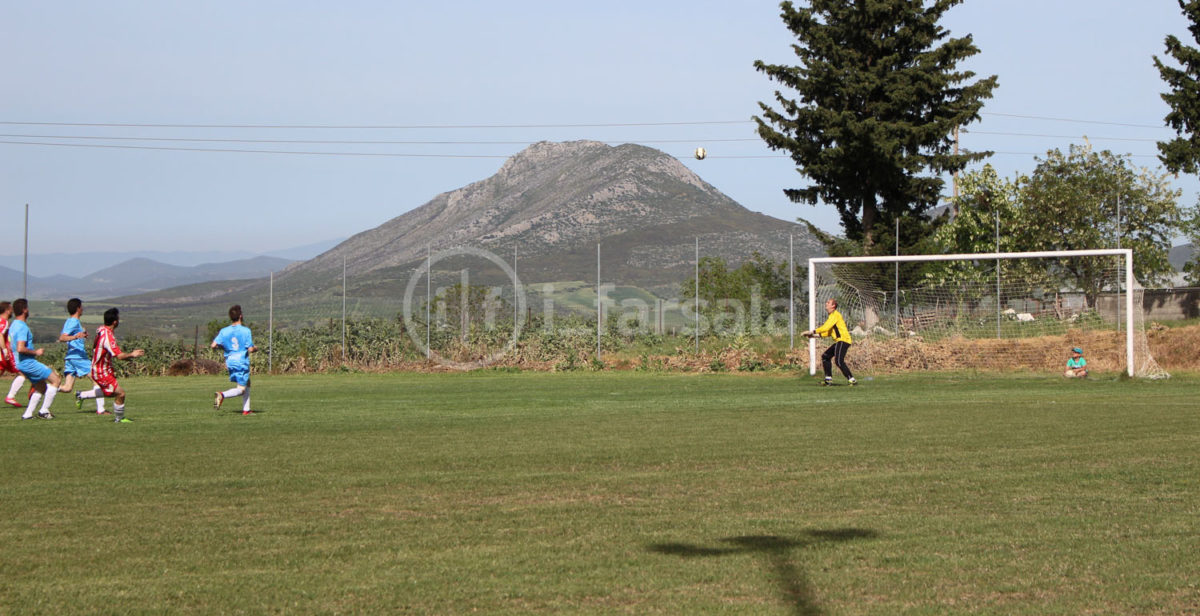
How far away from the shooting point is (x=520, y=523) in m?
7.52

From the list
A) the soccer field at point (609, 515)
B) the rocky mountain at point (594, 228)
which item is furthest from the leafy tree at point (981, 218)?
the rocky mountain at point (594, 228)

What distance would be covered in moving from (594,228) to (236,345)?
14276 centimetres

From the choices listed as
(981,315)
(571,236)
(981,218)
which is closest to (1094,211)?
(981,218)

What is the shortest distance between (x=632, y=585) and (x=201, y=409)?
45.4 feet

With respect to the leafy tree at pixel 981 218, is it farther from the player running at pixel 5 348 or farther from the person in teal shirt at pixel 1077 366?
the player running at pixel 5 348

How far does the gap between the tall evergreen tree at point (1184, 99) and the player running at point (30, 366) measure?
32.2 meters

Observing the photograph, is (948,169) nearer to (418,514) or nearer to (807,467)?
(807,467)

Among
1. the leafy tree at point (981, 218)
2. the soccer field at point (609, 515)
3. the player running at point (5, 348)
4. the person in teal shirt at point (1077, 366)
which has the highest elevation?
the leafy tree at point (981, 218)

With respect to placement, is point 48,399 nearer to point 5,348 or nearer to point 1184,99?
point 5,348

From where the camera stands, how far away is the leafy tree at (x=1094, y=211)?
4125 cm

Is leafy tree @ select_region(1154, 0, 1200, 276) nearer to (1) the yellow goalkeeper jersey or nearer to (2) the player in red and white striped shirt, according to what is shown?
(1) the yellow goalkeeper jersey

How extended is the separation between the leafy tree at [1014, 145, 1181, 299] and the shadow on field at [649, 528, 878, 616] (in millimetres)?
35090

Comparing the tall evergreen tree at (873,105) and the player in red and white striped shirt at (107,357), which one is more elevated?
the tall evergreen tree at (873,105)

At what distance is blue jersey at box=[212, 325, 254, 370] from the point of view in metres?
16.4
